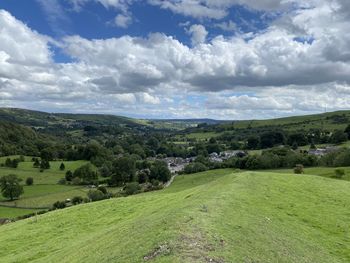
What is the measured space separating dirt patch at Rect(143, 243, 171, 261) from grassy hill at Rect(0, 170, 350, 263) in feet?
0.17

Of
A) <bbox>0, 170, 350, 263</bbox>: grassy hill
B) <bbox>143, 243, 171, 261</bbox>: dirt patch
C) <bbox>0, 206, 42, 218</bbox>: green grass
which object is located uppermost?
<bbox>143, 243, 171, 261</bbox>: dirt patch

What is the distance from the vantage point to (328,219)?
34.4 m

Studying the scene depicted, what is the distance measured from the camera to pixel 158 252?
18.5 metres

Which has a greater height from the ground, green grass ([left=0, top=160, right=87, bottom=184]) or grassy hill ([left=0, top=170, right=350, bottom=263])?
grassy hill ([left=0, top=170, right=350, bottom=263])

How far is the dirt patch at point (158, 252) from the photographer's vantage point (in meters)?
18.1

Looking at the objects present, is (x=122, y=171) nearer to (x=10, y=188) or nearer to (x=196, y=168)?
(x=196, y=168)

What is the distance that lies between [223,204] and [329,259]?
26.7 feet

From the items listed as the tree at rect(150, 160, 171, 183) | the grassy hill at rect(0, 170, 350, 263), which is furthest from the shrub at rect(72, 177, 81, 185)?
the grassy hill at rect(0, 170, 350, 263)

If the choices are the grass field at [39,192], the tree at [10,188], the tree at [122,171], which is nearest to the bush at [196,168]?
the tree at [122,171]

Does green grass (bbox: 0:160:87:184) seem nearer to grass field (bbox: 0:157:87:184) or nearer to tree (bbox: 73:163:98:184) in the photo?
grass field (bbox: 0:157:87:184)

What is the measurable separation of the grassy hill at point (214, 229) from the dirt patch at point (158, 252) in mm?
51

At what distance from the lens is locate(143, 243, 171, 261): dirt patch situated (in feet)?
59.3

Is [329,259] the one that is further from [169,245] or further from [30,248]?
[30,248]

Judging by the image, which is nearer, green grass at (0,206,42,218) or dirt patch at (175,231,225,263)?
dirt patch at (175,231,225,263)
